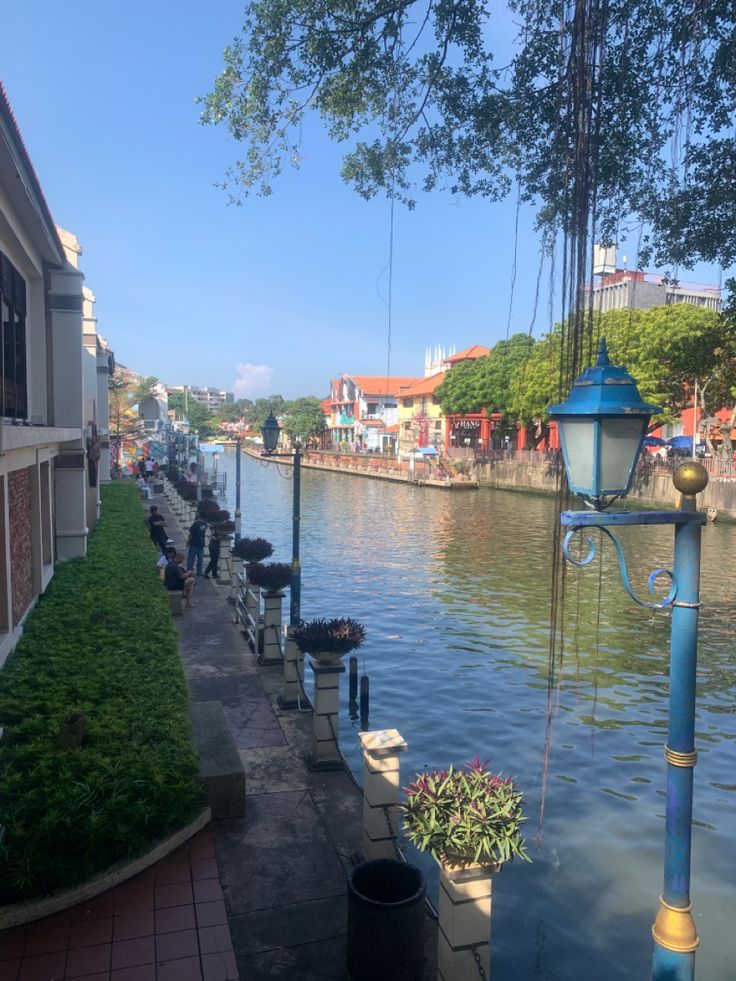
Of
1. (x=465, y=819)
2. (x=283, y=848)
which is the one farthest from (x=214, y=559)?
(x=465, y=819)

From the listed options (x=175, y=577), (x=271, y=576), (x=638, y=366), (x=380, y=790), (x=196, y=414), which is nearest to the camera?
(x=380, y=790)

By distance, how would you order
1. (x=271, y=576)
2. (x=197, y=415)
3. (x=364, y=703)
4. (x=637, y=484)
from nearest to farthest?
(x=364, y=703) < (x=271, y=576) < (x=637, y=484) < (x=197, y=415)

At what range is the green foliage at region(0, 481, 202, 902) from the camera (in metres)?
5.80

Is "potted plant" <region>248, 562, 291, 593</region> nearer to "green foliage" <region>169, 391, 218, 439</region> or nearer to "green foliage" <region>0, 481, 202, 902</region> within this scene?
"green foliage" <region>0, 481, 202, 902</region>

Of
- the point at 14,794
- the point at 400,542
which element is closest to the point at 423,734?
the point at 14,794

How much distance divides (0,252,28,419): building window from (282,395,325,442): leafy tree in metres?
103

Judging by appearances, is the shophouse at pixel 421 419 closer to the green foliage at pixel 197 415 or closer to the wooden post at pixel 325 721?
the green foliage at pixel 197 415

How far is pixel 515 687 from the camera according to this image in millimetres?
14680

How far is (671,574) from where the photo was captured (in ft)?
12.9

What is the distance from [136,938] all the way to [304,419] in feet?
375

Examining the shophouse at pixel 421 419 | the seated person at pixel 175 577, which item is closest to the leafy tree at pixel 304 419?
the shophouse at pixel 421 419

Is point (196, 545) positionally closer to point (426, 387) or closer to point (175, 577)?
point (175, 577)

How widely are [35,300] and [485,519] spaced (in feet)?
103

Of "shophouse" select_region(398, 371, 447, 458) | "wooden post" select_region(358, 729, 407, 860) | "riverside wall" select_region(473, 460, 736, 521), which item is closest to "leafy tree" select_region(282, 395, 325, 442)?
"shophouse" select_region(398, 371, 447, 458)
